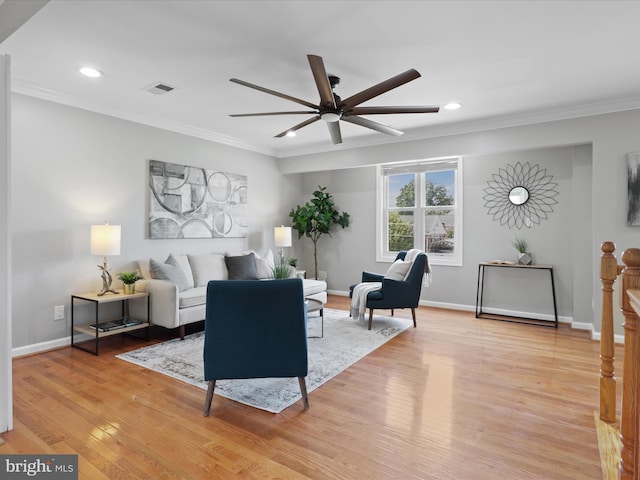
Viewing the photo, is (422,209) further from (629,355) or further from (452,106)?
(629,355)

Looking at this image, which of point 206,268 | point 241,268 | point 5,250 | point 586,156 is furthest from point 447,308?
point 5,250

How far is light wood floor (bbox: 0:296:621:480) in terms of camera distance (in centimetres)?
186

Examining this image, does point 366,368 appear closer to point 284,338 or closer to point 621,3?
point 284,338

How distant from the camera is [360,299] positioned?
4523 mm

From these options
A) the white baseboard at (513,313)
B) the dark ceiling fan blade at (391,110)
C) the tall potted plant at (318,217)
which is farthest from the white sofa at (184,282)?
the dark ceiling fan blade at (391,110)

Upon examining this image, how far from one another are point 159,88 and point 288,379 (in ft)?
9.91

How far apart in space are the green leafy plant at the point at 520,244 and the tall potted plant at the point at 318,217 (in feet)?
9.09

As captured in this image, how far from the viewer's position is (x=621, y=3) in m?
2.22

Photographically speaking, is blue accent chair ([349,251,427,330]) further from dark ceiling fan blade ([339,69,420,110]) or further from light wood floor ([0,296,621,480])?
dark ceiling fan blade ([339,69,420,110])

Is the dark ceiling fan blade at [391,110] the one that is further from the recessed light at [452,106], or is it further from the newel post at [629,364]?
the newel post at [629,364]

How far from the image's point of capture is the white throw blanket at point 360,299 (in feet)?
14.8

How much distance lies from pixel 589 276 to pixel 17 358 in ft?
20.5

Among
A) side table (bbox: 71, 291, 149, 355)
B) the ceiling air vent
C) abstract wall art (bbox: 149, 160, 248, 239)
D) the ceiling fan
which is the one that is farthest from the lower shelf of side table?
the ceiling fan

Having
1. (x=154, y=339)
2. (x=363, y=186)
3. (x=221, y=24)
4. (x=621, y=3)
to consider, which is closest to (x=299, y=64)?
(x=221, y=24)
